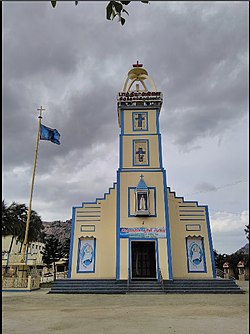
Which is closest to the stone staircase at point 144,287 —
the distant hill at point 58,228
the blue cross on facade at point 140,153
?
the blue cross on facade at point 140,153

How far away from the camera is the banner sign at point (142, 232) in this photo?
16.9m

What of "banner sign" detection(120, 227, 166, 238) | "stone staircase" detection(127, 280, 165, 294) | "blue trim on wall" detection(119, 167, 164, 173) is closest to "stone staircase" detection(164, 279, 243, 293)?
"stone staircase" detection(127, 280, 165, 294)

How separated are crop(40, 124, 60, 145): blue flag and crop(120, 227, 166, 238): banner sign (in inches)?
315

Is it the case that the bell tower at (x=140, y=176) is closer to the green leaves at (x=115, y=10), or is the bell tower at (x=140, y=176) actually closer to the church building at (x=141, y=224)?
the church building at (x=141, y=224)

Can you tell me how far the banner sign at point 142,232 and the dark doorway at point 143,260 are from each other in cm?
135

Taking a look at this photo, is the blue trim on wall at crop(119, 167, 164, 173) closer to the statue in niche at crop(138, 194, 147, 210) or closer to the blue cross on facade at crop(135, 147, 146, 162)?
the blue cross on facade at crop(135, 147, 146, 162)

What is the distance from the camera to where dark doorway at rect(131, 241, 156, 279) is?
1822 cm

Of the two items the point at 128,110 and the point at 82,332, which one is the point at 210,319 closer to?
the point at 82,332

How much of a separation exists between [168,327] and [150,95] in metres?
17.0

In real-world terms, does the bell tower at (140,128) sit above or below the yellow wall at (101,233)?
above

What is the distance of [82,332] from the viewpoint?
5.36 m

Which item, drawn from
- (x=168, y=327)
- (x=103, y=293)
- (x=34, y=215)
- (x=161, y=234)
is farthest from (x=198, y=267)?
(x=34, y=215)

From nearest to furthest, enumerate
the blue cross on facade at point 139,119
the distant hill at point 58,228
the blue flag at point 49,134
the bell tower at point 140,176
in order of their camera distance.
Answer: the bell tower at point 140,176 → the blue flag at point 49,134 → the blue cross on facade at point 139,119 → the distant hill at point 58,228

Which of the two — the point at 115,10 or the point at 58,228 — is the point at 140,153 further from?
the point at 58,228
